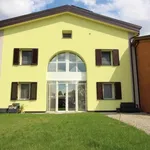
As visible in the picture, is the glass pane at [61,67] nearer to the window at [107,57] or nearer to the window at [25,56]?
the window at [25,56]

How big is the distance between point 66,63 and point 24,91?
4.00 meters

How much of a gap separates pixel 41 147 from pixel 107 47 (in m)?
13.8

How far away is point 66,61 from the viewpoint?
57.5ft

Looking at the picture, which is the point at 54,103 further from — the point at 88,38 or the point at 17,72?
the point at 88,38

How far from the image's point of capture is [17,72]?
17.0m

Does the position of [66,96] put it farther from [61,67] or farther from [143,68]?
[143,68]

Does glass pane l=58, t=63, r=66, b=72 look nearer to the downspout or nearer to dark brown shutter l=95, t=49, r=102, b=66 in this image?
dark brown shutter l=95, t=49, r=102, b=66

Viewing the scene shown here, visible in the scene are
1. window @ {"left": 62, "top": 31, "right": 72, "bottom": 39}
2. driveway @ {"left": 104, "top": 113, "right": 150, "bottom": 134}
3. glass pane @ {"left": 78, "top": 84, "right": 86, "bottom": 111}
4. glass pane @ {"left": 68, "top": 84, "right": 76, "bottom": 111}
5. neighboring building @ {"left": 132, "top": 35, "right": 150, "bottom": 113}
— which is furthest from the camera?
window @ {"left": 62, "top": 31, "right": 72, "bottom": 39}

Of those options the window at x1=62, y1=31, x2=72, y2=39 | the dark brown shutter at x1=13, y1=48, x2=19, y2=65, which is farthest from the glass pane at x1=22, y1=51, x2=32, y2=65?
the window at x1=62, y1=31, x2=72, y2=39

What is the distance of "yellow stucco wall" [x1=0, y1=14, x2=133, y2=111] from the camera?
16797 mm

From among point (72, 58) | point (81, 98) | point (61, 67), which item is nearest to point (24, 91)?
point (61, 67)

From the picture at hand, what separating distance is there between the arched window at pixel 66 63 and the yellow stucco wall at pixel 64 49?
0.42 metres

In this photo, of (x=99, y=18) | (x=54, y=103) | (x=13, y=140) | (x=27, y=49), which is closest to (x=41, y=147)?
(x=13, y=140)

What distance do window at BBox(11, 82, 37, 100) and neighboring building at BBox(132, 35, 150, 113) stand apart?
Result: 816 centimetres
